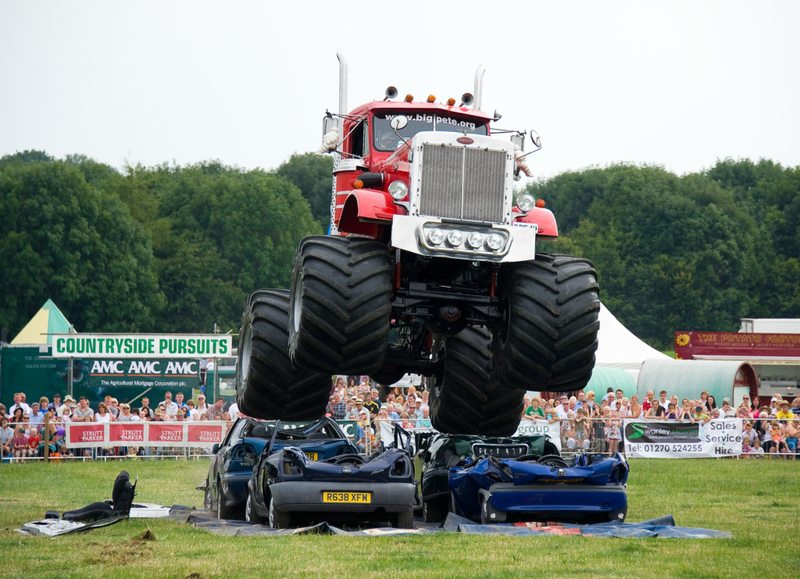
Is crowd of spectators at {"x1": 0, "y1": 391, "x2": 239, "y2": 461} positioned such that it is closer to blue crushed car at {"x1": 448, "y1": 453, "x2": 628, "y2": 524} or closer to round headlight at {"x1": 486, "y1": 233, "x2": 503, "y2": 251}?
blue crushed car at {"x1": 448, "y1": 453, "x2": 628, "y2": 524}

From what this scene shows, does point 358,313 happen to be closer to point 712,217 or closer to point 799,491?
point 799,491

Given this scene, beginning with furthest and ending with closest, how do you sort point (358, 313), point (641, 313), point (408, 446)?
point (641, 313) < point (408, 446) < point (358, 313)

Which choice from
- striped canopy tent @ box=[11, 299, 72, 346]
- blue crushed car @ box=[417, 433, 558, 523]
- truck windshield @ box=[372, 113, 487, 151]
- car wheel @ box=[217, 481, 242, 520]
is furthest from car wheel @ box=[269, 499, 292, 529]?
striped canopy tent @ box=[11, 299, 72, 346]

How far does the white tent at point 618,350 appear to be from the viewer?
119 feet

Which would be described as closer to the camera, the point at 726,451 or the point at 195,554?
the point at 195,554

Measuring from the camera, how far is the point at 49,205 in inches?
2339

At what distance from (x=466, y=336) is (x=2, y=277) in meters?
50.8

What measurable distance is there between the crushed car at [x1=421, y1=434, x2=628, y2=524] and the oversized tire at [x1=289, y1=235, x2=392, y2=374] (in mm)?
3995

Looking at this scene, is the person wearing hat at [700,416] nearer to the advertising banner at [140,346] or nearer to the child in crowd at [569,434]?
the child in crowd at [569,434]

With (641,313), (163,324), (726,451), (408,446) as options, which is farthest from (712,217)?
(408,446)

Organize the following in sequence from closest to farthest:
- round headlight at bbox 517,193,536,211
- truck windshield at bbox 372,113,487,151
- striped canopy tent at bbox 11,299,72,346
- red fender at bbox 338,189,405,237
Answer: red fender at bbox 338,189,405,237 < round headlight at bbox 517,193,536,211 < truck windshield at bbox 372,113,487,151 < striped canopy tent at bbox 11,299,72,346

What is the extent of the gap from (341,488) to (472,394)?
5.91 ft

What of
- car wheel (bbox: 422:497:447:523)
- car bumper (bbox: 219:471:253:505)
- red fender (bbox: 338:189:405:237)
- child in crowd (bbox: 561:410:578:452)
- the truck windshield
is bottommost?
car wheel (bbox: 422:497:447:523)

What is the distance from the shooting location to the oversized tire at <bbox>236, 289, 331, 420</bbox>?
421 inches
